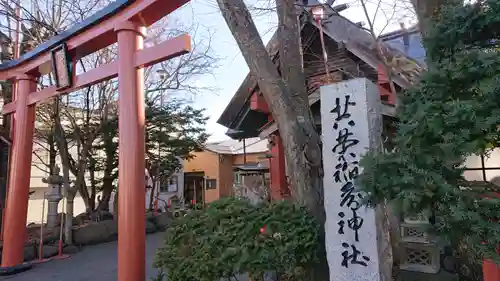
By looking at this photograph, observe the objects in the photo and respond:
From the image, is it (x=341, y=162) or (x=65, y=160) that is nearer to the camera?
(x=341, y=162)

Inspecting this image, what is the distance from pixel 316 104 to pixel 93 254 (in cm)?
724

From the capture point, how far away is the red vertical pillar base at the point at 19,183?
26.7 ft

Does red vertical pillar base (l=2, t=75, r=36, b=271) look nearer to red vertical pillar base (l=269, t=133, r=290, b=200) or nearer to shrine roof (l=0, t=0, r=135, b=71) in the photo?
shrine roof (l=0, t=0, r=135, b=71)

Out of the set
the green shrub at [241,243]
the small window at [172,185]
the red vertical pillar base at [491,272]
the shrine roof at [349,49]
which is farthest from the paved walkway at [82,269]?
the small window at [172,185]

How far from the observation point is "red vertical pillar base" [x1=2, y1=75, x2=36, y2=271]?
26.7ft

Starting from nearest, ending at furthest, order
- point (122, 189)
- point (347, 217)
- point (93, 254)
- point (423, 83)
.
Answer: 1. point (423, 83)
2. point (347, 217)
3. point (122, 189)
4. point (93, 254)

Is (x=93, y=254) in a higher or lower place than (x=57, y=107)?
lower

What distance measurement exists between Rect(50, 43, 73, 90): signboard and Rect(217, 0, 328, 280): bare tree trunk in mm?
3923

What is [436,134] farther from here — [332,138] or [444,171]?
[332,138]

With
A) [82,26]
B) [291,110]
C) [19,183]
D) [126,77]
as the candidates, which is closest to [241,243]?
[291,110]

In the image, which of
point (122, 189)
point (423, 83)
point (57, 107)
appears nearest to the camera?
point (423, 83)

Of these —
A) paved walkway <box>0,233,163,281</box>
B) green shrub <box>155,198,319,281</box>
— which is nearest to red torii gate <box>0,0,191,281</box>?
paved walkway <box>0,233,163,281</box>

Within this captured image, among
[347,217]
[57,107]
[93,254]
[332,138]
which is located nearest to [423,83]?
[332,138]

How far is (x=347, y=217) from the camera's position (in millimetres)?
3830
